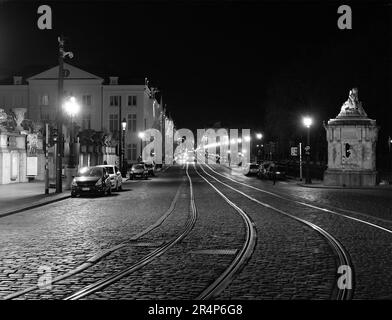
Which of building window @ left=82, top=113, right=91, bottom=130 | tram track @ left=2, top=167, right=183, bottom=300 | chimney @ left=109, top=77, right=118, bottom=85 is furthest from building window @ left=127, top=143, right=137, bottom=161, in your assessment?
tram track @ left=2, top=167, right=183, bottom=300

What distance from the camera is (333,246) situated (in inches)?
462

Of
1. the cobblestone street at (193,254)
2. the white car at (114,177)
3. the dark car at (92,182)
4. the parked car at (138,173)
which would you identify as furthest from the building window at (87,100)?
the cobblestone street at (193,254)

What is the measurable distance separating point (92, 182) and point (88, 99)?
6623cm

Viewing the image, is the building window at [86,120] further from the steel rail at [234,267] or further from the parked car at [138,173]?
the steel rail at [234,267]

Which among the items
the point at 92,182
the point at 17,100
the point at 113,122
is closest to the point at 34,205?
the point at 92,182

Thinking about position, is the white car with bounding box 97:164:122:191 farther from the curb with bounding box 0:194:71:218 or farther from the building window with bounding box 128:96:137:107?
the building window with bounding box 128:96:137:107

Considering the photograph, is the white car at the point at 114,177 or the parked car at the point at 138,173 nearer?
the white car at the point at 114,177

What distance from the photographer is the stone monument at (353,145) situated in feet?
127

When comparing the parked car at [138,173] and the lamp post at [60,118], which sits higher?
the lamp post at [60,118]

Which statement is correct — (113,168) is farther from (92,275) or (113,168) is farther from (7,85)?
(7,85)

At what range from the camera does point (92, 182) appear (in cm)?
2830

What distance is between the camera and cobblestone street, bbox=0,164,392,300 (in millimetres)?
7824

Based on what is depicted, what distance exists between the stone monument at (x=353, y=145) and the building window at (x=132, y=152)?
5769 cm
